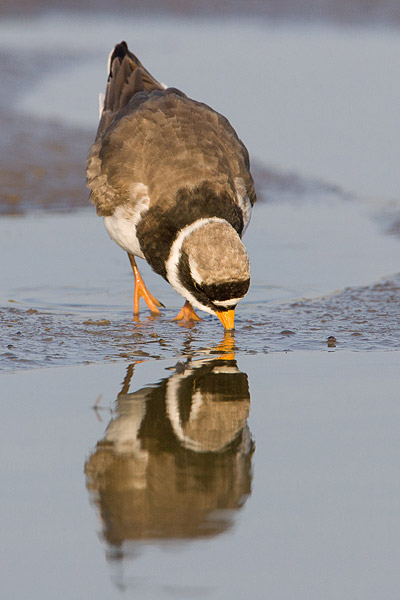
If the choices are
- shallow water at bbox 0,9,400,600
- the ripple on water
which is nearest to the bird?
the ripple on water

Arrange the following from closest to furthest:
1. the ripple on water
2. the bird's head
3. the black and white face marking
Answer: the bird's head, the black and white face marking, the ripple on water

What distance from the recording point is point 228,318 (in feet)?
24.9

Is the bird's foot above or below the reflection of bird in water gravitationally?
A: above

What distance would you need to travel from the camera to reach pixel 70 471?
498cm

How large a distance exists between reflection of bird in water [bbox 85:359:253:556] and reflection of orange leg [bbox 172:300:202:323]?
5.72ft

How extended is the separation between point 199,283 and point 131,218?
4.18 ft

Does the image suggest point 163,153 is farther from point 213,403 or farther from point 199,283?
point 213,403

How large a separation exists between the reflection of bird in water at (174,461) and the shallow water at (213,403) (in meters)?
0.01

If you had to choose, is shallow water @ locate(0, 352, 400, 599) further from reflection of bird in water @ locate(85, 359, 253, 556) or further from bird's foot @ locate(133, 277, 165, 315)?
bird's foot @ locate(133, 277, 165, 315)

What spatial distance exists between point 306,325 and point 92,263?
2873 mm

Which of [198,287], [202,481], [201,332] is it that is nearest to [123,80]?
[201,332]

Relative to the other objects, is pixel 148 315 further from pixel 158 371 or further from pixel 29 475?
pixel 29 475

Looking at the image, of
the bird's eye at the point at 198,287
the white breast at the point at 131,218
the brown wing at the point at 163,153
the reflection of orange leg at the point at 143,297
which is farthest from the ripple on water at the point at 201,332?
the brown wing at the point at 163,153

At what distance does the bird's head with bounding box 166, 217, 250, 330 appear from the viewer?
276 inches
